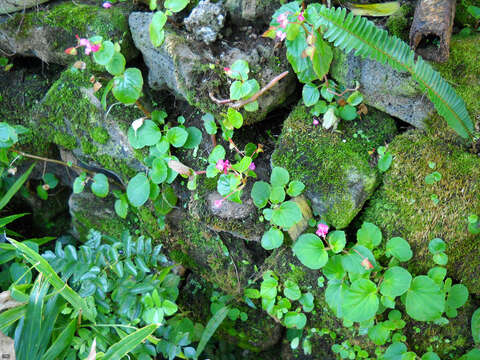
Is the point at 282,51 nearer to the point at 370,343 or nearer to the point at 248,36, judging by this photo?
the point at 248,36

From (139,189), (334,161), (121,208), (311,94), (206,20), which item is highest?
(206,20)

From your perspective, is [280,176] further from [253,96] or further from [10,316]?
[10,316]

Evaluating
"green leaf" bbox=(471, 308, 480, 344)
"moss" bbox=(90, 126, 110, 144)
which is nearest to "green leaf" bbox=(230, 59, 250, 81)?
"moss" bbox=(90, 126, 110, 144)

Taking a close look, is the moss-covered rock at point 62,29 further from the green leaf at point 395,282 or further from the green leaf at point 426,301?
the green leaf at point 426,301

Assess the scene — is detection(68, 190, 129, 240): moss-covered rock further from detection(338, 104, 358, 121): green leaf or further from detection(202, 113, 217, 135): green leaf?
detection(338, 104, 358, 121): green leaf

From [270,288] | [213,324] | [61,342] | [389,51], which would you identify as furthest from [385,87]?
[61,342]

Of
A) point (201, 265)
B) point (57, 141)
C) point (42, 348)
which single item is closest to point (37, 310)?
point (42, 348)
